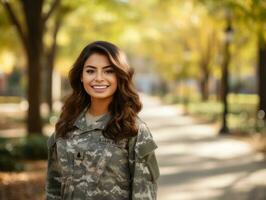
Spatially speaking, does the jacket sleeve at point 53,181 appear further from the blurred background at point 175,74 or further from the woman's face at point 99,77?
the blurred background at point 175,74

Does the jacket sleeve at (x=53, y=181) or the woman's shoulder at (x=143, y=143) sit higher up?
the woman's shoulder at (x=143, y=143)

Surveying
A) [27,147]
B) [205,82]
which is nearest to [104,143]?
[27,147]

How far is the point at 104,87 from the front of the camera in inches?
116

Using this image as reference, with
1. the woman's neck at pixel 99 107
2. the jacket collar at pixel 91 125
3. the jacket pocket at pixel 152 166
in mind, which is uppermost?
the woman's neck at pixel 99 107

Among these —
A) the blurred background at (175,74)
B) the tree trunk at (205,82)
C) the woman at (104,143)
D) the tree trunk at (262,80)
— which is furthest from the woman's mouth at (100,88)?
the tree trunk at (205,82)

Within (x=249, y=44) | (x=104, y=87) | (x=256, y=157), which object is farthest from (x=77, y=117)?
(x=249, y=44)

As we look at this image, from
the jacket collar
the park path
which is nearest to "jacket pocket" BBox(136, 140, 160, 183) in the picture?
the jacket collar

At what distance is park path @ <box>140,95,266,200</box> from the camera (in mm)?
9453

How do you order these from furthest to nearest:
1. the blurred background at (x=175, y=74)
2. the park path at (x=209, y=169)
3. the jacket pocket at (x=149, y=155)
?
Result: the blurred background at (x=175, y=74)
the park path at (x=209, y=169)
the jacket pocket at (x=149, y=155)

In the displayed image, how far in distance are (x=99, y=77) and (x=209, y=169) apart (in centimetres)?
966

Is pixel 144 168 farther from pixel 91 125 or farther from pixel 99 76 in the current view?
pixel 99 76

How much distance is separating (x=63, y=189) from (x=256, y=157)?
39.7 ft

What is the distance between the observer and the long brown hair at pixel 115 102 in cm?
284

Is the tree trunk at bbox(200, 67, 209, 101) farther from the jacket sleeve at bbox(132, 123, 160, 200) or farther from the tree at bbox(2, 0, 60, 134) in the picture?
the jacket sleeve at bbox(132, 123, 160, 200)
